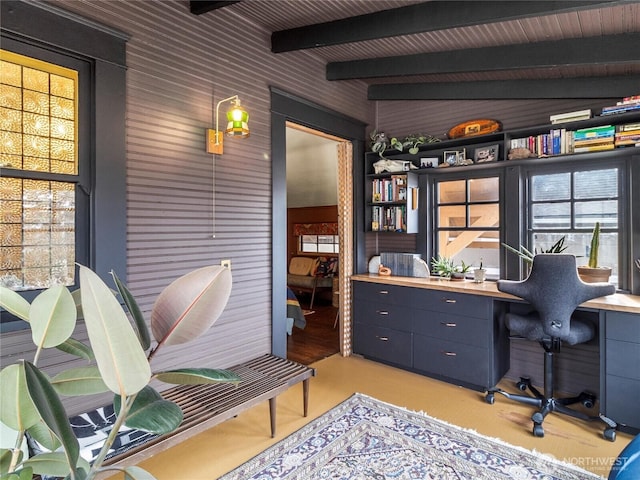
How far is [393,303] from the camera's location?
3.61 metres

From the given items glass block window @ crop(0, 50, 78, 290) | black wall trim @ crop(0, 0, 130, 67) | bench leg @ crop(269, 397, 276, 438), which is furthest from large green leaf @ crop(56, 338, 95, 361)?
black wall trim @ crop(0, 0, 130, 67)

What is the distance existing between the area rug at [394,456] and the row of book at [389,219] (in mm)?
1971

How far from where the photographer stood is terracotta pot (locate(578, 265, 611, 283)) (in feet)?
8.93

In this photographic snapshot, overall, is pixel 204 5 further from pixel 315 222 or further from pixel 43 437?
pixel 315 222

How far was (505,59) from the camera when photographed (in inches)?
114

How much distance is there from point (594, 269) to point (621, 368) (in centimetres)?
72

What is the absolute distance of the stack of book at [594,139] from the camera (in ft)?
9.12

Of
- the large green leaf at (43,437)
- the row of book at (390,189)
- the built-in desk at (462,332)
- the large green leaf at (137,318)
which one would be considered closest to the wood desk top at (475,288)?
the built-in desk at (462,332)

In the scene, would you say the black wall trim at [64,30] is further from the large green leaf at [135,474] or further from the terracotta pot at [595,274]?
the terracotta pot at [595,274]

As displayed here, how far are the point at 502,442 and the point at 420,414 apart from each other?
0.56 m

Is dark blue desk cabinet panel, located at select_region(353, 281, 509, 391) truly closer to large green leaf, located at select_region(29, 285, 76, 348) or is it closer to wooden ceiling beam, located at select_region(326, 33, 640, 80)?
wooden ceiling beam, located at select_region(326, 33, 640, 80)

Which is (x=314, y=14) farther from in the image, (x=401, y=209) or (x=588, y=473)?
(x=588, y=473)

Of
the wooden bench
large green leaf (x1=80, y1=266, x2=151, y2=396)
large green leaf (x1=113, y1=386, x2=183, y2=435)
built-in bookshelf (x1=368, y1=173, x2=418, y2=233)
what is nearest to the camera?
large green leaf (x1=80, y1=266, x2=151, y2=396)

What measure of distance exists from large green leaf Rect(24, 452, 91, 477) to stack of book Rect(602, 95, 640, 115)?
3.69 meters
